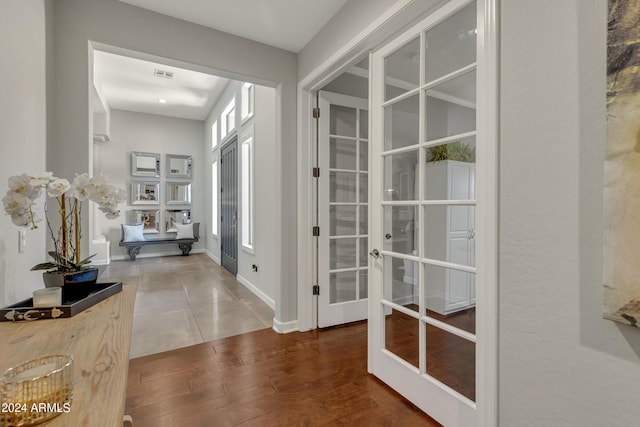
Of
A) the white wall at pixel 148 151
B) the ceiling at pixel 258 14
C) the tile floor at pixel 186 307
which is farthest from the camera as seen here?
the white wall at pixel 148 151

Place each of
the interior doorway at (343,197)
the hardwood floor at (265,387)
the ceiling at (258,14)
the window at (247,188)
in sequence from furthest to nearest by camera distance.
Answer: the window at (247,188), the interior doorway at (343,197), the ceiling at (258,14), the hardwood floor at (265,387)

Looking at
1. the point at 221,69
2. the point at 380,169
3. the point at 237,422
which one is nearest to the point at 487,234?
the point at 380,169

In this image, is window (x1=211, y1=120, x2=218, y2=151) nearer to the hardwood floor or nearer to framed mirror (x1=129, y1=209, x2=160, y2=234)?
framed mirror (x1=129, y1=209, x2=160, y2=234)

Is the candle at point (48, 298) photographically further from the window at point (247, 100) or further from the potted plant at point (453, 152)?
the window at point (247, 100)

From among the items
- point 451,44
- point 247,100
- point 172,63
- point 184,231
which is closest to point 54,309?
point 172,63

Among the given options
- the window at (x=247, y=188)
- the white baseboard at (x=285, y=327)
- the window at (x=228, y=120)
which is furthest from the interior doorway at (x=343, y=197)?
the window at (x=228, y=120)

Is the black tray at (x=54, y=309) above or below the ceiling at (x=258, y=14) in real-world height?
below

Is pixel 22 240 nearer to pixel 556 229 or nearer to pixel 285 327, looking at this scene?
pixel 285 327

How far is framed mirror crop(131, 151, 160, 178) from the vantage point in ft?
21.8

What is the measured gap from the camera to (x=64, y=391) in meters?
0.68

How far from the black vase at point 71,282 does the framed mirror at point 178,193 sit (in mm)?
6173

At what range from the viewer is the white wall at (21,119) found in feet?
4.26

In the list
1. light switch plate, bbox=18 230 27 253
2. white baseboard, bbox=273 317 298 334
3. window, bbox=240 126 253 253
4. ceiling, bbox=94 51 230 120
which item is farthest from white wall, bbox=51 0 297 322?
ceiling, bbox=94 51 230 120

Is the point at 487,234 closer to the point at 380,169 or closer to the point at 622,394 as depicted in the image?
the point at 622,394
